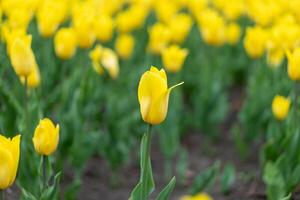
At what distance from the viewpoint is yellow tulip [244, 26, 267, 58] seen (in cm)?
424

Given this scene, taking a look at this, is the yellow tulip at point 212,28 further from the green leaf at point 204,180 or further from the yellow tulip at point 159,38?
the green leaf at point 204,180

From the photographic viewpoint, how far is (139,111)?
4133 mm

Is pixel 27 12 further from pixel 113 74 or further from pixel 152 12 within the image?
pixel 152 12

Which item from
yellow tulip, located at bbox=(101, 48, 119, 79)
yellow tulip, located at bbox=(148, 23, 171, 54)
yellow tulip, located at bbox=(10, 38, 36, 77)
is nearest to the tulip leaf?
yellow tulip, located at bbox=(10, 38, 36, 77)

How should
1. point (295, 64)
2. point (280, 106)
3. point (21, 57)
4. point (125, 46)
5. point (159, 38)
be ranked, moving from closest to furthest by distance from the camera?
point (21, 57), point (295, 64), point (280, 106), point (159, 38), point (125, 46)

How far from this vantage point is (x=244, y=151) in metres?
4.21

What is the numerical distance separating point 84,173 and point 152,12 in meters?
3.17

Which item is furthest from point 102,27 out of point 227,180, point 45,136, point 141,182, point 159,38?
point 141,182

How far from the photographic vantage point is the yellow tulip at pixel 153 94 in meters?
2.10

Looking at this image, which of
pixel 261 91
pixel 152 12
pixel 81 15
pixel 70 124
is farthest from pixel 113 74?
pixel 152 12

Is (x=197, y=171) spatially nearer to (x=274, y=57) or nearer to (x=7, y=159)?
(x=274, y=57)

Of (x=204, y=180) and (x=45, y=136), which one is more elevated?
(x=45, y=136)

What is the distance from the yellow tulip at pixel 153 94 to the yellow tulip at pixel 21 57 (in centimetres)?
74

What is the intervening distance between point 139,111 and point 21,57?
59.7 inches
